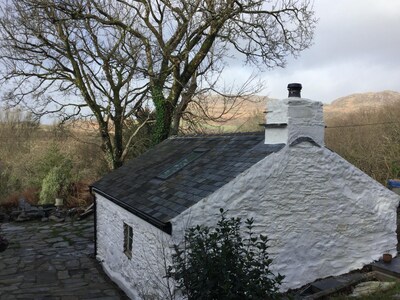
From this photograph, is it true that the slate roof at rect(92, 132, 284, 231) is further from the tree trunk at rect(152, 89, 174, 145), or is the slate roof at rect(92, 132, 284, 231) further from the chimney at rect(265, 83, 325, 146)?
the tree trunk at rect(152, 89, 174, 145)

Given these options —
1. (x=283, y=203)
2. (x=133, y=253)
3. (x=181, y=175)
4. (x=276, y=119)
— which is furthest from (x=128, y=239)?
(x=276, y=119)

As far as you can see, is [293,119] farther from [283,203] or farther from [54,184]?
[54,184]

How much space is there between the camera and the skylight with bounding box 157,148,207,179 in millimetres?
7914

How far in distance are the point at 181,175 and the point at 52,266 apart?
5003 millimetres

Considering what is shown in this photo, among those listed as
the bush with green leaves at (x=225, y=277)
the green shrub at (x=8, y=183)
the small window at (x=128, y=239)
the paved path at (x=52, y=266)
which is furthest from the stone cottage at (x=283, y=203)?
the green shrub at (x=8, y=183)

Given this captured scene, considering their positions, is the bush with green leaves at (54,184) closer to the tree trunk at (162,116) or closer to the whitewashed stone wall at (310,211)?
the tree trunk at (162,116)

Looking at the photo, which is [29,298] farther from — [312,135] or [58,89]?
[58,89]

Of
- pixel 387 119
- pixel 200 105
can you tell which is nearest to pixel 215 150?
pixel 200 105

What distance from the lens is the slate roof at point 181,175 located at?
6117 mm

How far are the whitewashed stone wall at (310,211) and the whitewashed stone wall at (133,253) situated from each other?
3.17 feet

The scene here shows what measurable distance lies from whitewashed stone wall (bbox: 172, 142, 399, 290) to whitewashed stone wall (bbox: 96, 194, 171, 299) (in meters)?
0.97

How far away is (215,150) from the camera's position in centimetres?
794

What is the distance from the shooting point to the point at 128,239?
317 inches

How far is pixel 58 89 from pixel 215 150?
1176 centimetres
